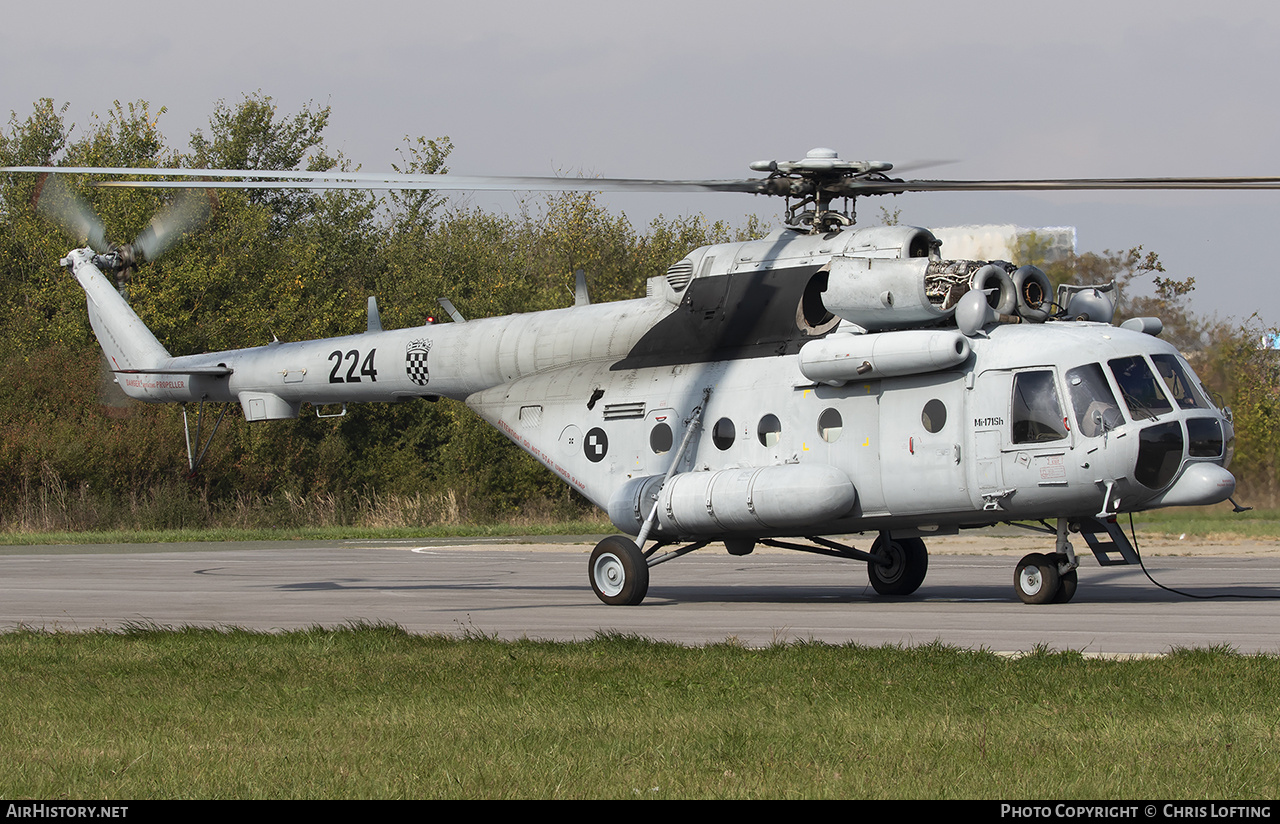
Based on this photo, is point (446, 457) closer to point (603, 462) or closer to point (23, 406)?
point (23, 406)

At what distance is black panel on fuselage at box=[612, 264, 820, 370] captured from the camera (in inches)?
632

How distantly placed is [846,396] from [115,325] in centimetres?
1327

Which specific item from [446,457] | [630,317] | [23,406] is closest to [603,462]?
[630,317]

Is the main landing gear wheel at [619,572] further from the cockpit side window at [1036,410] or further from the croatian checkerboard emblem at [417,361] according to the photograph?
the cockpit side window at [1036,410]

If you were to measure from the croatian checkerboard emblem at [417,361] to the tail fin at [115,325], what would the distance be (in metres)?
5.19

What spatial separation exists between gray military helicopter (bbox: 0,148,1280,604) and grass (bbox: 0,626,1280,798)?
4.64m

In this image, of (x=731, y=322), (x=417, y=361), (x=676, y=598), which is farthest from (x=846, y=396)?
(x=417, y=361)

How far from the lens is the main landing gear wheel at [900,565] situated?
56.4 ft

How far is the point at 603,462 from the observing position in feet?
56.8

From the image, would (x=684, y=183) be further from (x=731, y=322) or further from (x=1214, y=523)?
(x=1214, y=523)

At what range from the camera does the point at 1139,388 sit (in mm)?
14180

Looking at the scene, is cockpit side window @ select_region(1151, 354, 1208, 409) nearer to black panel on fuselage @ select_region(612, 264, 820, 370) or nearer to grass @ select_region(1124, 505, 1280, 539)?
black panel on fuselage @ select_region(612, 264, 820, 370)

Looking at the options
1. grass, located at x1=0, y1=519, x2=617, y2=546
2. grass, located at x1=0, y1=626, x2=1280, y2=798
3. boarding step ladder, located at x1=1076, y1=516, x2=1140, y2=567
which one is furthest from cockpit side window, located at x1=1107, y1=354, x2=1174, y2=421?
grass, located at x1=0, y1=519, x2=617, y2=546

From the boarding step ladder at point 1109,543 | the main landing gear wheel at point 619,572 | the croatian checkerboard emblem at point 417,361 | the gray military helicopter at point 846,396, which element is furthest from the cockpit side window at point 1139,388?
the croatian checkerboard emblem at point 417,361
